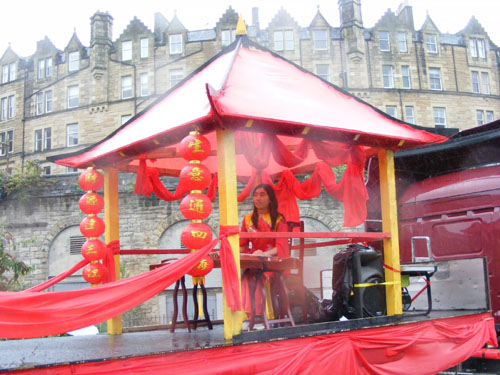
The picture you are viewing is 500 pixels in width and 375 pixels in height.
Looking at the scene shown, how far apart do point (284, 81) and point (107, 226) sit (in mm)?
2555

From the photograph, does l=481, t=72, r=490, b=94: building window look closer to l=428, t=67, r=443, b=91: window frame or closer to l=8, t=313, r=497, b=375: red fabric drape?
l=428, t=67, r=443, b=91: window frame

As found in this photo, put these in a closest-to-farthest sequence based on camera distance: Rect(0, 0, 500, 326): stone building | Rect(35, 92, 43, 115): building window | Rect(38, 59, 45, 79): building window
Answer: Rect(0, 0, 500, 326): stone building → Rect(35, 92, 43, 115): building window → Rect(38, 59, 45, 79): building window

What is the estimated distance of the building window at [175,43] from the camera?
39.4 m

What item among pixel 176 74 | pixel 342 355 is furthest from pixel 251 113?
pixel 176 74

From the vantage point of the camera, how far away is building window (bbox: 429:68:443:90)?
128ft

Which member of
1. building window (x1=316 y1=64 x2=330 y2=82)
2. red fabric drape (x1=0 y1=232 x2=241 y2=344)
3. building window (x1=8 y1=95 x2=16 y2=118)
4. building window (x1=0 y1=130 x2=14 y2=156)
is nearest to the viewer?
red fabric drape (x1=0 y1=232 x2=241 y2=344)

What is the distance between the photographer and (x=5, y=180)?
21250mm

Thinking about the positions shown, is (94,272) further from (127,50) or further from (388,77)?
(127,50)

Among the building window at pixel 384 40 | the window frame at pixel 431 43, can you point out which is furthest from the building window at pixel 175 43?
the window frame at pixel 431 43

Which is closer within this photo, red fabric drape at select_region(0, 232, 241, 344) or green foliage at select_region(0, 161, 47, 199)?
red fabric drape at select_region(0, 232, 241, 344)

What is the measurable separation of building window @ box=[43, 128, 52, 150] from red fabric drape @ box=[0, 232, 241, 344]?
3945 cm

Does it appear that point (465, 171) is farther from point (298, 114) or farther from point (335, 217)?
point (335, 217)

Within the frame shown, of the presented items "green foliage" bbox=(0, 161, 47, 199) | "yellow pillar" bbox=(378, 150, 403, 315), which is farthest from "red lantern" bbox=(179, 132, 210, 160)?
"green foliage" bbox=(0, 161, 47, 199)

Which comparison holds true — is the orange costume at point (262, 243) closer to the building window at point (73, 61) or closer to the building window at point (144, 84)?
the building window at point (144, 84)
